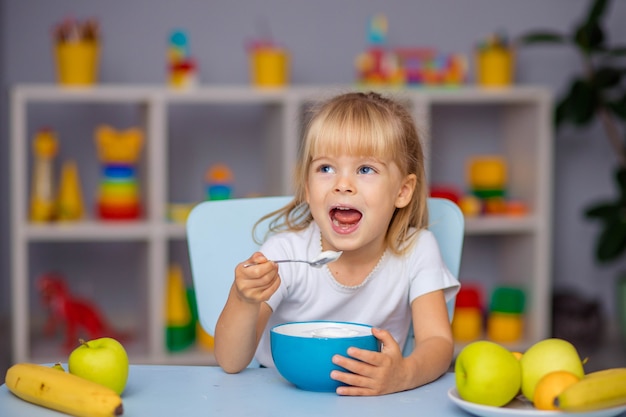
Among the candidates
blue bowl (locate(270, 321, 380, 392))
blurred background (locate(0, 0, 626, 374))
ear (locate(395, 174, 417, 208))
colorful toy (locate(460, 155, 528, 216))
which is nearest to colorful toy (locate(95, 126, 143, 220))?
blurred background (locate(0, 0, 626, 374))

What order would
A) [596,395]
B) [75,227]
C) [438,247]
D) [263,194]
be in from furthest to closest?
[263,194] → [75,227] → [438,247] → [596,395]

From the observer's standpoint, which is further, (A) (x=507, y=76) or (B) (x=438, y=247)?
(A) (x=507, y=76)

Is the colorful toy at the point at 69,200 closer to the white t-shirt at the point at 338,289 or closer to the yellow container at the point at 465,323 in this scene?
the yellow container at the point at 465,323

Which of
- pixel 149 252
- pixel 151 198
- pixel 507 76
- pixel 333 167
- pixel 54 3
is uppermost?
pixel 54 3

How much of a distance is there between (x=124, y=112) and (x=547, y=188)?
1707 millimetres

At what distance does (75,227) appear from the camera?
305cm

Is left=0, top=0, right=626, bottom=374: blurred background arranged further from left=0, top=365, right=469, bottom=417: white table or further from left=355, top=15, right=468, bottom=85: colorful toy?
left=0, top=365, right=469, bottom=417: white table

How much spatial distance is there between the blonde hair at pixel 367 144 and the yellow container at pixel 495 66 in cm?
201

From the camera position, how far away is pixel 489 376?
91cm

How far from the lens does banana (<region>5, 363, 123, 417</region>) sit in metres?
0.88

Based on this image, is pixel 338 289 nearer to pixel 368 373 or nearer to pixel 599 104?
pixel 368 373

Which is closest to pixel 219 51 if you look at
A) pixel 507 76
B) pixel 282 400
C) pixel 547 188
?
pixel 507 76

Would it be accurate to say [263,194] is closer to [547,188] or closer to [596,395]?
[547,188]

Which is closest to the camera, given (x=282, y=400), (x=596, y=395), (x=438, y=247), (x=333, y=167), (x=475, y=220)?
(x=596, y=395)
